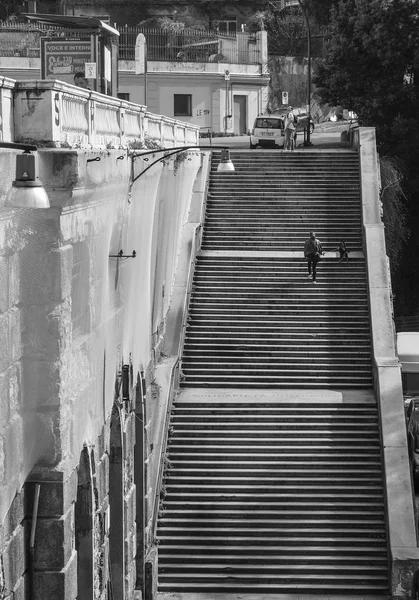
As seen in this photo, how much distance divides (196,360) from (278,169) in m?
9.35

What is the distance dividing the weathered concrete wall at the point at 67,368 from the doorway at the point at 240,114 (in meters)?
31.9

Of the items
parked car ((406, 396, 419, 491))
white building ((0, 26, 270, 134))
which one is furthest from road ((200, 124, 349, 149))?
parked car ((406, 396, 419, 491))

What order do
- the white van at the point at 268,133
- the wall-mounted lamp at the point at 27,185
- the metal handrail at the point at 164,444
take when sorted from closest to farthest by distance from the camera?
1. the wall-mounted lamp at the point at 27,185
2. the metal handrail at the point at 164,444
3. the white van at the point at 268,133

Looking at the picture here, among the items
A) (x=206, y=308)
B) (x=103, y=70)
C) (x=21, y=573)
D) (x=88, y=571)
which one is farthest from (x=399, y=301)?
(x=21, y=573)

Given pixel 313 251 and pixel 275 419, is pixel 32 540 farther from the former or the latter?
pixel 313 251

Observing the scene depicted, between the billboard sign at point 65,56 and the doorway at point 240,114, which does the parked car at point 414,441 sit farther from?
the doorway at point 240,114

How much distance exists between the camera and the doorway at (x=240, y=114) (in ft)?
169

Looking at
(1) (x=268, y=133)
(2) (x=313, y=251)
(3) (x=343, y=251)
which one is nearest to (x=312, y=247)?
(2) (x=313, y=251)

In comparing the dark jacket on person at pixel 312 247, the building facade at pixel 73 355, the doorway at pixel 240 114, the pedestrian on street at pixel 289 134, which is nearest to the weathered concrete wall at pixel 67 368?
the building facade at pixel 73 355

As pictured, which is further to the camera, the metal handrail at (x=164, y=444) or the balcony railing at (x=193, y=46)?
the balcony railing at (x=193, y=46)

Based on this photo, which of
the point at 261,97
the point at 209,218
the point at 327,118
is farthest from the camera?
the point at 327,118

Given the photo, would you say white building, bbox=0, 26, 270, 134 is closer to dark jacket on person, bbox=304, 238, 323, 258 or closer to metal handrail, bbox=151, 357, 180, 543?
dark jacket on person, bbox=304, 238, 323, 258

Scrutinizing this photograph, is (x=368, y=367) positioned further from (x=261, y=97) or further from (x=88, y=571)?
(x=261, y=97)

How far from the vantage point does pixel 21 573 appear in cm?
1352
